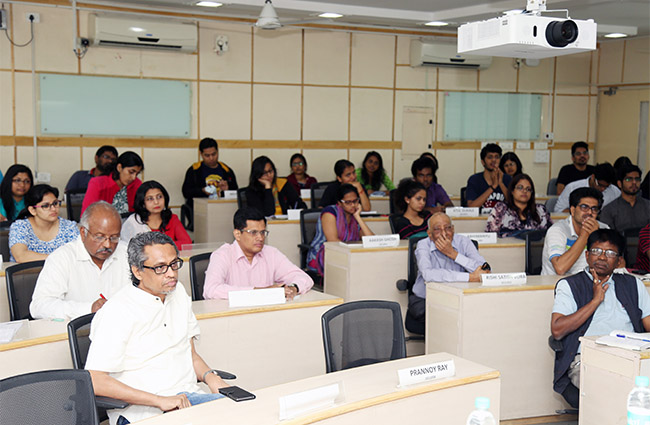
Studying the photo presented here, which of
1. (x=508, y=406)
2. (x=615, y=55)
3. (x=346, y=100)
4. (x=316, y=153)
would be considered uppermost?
(x=615, y=55)

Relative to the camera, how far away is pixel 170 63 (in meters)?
8.39

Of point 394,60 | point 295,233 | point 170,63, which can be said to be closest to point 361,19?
point 394,60

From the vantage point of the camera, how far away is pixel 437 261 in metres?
4.74

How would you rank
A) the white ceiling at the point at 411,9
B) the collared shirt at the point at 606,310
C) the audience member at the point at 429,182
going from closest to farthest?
the collared shirt at the point at 606,310 → the white ceiling at the point at 411,9 → the audience member at the point at 429,182

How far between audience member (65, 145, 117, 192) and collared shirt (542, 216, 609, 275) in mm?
4181

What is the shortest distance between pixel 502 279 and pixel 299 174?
496 cm

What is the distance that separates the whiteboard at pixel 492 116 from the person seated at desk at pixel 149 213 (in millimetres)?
5773

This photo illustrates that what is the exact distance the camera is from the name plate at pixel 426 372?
256 centimetres

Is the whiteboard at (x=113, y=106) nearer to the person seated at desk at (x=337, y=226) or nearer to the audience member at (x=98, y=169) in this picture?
the audience member at (x=98, y=169)

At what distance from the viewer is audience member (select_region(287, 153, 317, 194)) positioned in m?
8.70

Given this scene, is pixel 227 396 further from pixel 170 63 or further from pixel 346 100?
pixel 346 100

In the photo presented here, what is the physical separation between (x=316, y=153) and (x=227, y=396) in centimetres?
703

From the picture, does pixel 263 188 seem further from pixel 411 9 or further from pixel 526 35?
pixel 526 35

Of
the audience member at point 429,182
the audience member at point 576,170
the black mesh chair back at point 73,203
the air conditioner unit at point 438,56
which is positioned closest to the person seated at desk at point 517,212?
the audience member at point 429,182
